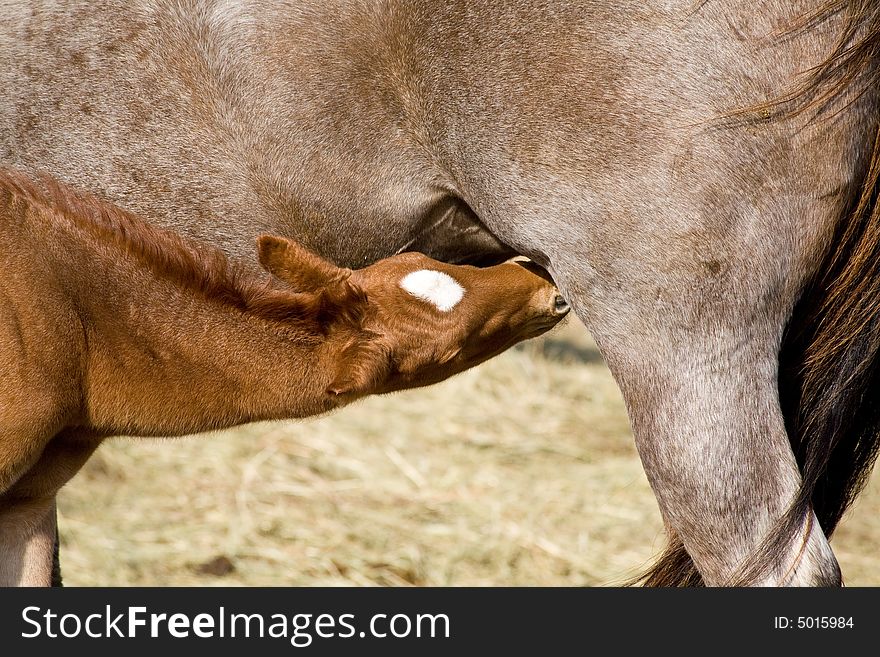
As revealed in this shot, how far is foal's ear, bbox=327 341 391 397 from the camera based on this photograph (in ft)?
6.81

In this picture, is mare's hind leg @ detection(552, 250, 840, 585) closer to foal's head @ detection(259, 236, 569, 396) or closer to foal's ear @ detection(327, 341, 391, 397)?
foal's head @ detection(259, 236, 569, 396)

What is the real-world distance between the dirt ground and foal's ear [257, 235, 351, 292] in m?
1.59

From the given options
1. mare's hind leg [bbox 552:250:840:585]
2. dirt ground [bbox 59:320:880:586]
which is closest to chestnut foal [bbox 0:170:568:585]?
mare's hind leg [bbox 552:250:840:585]

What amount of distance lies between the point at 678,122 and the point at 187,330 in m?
1.04

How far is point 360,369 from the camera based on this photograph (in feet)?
6.83

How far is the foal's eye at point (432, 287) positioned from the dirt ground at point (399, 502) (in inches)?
65.9

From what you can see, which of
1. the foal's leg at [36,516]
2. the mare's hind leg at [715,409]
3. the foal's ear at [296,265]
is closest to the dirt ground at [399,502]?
the foal's leg at [36,516]

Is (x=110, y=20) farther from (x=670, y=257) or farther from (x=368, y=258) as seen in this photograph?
(x=670, y=257)

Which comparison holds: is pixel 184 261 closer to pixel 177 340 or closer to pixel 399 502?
pixel 177 340

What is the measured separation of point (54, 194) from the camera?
2.04 m

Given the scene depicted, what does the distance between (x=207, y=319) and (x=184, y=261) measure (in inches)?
5.0

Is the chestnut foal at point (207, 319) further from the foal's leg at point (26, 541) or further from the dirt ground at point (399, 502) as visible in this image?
the dirt ground at point (399, 502)

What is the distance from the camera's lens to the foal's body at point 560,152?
1.82m
